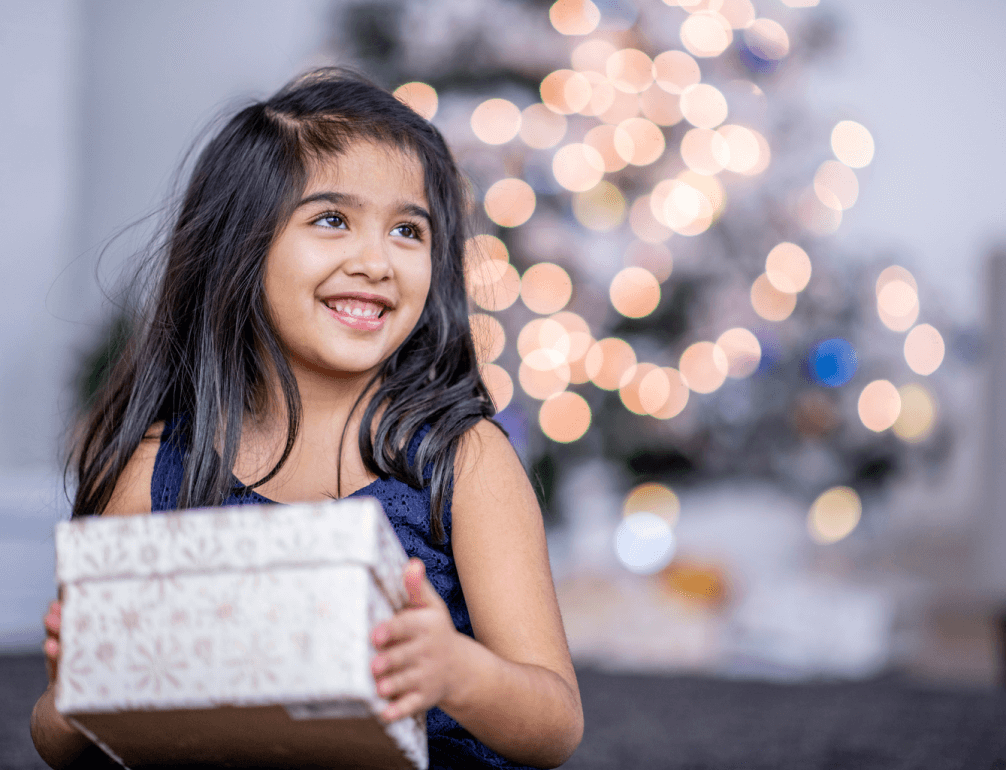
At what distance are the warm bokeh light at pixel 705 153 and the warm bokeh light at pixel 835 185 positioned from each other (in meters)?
0.28

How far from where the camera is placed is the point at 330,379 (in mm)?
867

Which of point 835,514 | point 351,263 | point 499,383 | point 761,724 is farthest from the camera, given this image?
point 835,514

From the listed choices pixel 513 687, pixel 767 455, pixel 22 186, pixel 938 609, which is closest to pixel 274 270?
pixel 513 687

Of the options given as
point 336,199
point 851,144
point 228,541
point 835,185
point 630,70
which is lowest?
point 228,541

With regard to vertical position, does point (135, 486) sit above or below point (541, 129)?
below

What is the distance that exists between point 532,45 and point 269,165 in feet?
5.80

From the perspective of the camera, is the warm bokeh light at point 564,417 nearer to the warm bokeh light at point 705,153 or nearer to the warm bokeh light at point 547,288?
the warm bokeh light at point 547,288

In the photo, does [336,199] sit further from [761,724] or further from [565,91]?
[565,91]

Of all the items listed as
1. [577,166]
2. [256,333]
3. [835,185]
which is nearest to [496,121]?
[577,166]

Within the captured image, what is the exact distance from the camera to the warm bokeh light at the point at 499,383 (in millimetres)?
2273

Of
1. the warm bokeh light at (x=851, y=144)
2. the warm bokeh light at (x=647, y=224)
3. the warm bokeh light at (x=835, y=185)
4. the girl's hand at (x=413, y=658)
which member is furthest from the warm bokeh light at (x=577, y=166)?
the girl's hand at (x=413, y=658)

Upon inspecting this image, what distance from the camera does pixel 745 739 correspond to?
1517 mm

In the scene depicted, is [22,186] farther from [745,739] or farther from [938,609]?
[938,609]

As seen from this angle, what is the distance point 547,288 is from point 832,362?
0.75 meters
